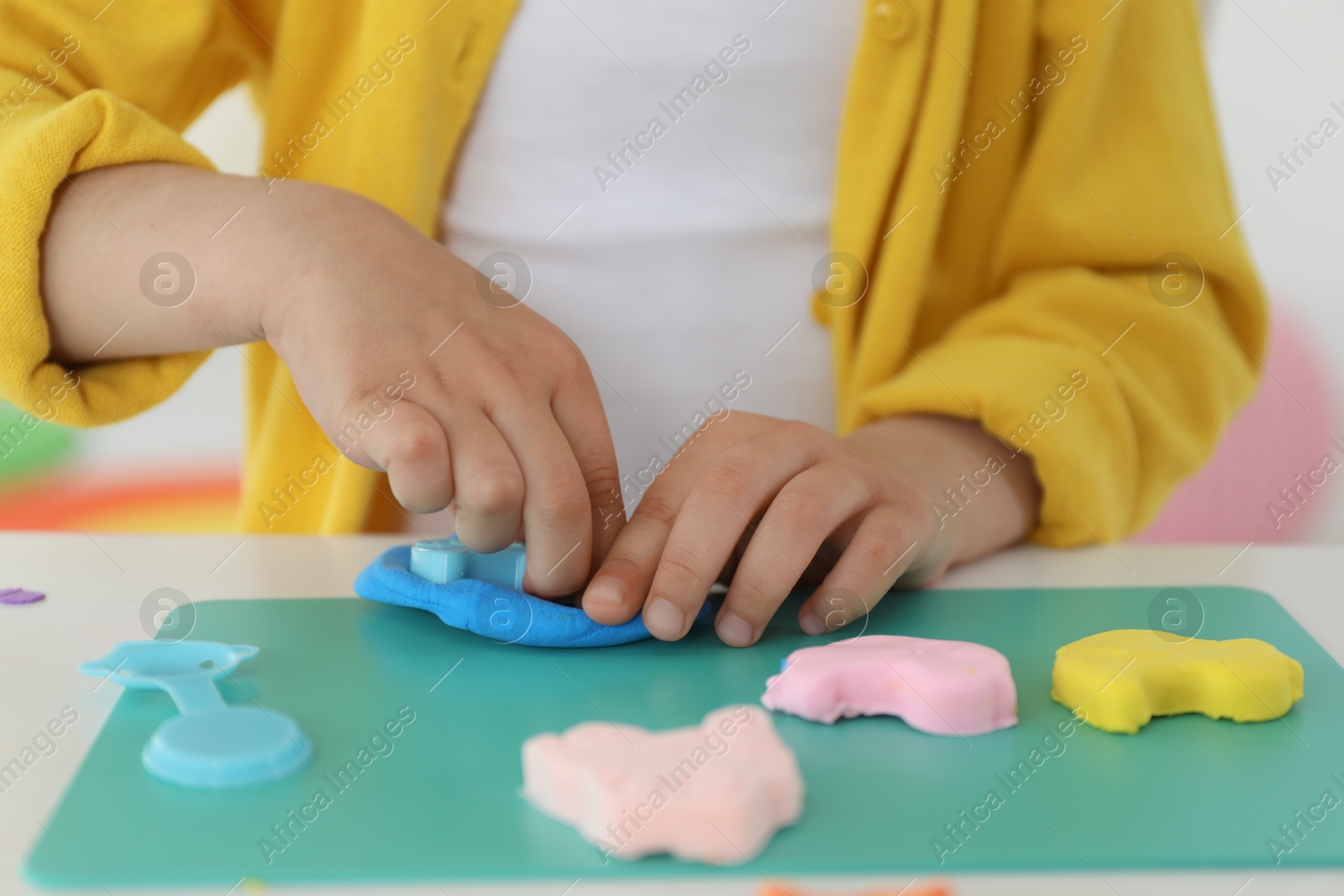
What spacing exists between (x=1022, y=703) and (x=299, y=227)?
0.39 meters

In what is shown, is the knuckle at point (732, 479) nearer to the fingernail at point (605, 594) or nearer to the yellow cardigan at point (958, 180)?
the fingernail at point (605, 594)

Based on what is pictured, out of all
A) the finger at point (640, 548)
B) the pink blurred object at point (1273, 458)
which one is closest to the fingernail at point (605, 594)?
the finger at point (640, 548)

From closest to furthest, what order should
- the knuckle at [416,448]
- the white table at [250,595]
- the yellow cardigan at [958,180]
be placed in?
the white table at [250,595], the knuckle at [416,448], the yellow cardigan at [958,180]

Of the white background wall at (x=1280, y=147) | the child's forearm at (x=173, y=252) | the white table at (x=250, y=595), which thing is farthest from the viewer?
the white background wall at (x=1280, y=147)

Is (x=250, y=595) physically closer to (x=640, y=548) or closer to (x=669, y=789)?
(x=640, y=548)

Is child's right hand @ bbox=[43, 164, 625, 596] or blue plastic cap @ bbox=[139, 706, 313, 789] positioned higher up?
child's right hand @ bbox=[43, 164, 625, 596]

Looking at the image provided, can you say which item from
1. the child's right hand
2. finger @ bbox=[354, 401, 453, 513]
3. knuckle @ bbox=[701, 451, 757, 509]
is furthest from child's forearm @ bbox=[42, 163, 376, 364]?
knuckle @ bbox=[701, 451, 757, 509]

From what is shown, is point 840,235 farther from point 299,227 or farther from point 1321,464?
point 1321,464

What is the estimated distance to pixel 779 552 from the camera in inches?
20.4

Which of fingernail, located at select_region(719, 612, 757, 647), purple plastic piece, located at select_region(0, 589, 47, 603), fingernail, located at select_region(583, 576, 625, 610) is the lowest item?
fingernail, located at select_region(719, 612, 757, 647)

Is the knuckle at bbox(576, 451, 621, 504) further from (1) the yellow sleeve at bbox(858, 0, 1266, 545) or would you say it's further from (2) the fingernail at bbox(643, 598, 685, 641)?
(1) the yellow sleeve at bbox(858, 0, 1266, 545)

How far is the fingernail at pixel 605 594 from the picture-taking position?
0.49 metres

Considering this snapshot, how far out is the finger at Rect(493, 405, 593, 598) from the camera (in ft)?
1.60

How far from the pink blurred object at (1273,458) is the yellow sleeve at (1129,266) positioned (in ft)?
3.17
